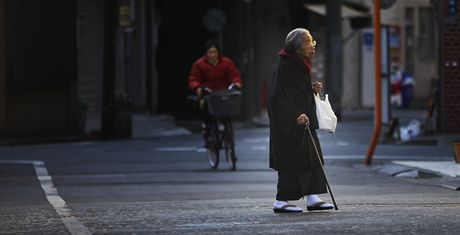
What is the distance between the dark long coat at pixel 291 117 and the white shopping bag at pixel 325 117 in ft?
0.21

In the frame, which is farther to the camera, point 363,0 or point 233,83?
point 363,0

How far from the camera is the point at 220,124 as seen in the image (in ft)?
53.5

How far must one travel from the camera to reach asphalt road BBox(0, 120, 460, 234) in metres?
9.41

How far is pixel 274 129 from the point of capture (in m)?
10.6

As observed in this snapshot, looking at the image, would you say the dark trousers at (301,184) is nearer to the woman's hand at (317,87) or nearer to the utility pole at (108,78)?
the woman's hand at (317,87)

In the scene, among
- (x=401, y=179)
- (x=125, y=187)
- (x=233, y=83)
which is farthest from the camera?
→ (x=233, y=83)

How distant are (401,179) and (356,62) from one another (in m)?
25.5

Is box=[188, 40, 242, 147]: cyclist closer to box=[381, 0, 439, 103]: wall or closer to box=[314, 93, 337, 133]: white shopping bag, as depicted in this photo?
box=[314, 93, 337, 133]: white shopping bag

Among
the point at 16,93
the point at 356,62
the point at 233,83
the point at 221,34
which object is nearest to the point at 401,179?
the point at 233,83

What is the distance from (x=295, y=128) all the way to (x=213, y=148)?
19.6 ft

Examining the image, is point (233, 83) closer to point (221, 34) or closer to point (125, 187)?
point (125, 187)

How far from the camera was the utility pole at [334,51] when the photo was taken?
103 feet

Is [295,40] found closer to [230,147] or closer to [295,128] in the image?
[295,128]

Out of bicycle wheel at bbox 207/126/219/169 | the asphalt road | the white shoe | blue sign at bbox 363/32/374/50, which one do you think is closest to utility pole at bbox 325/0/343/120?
blue sign at bbox 363/32/374/50
